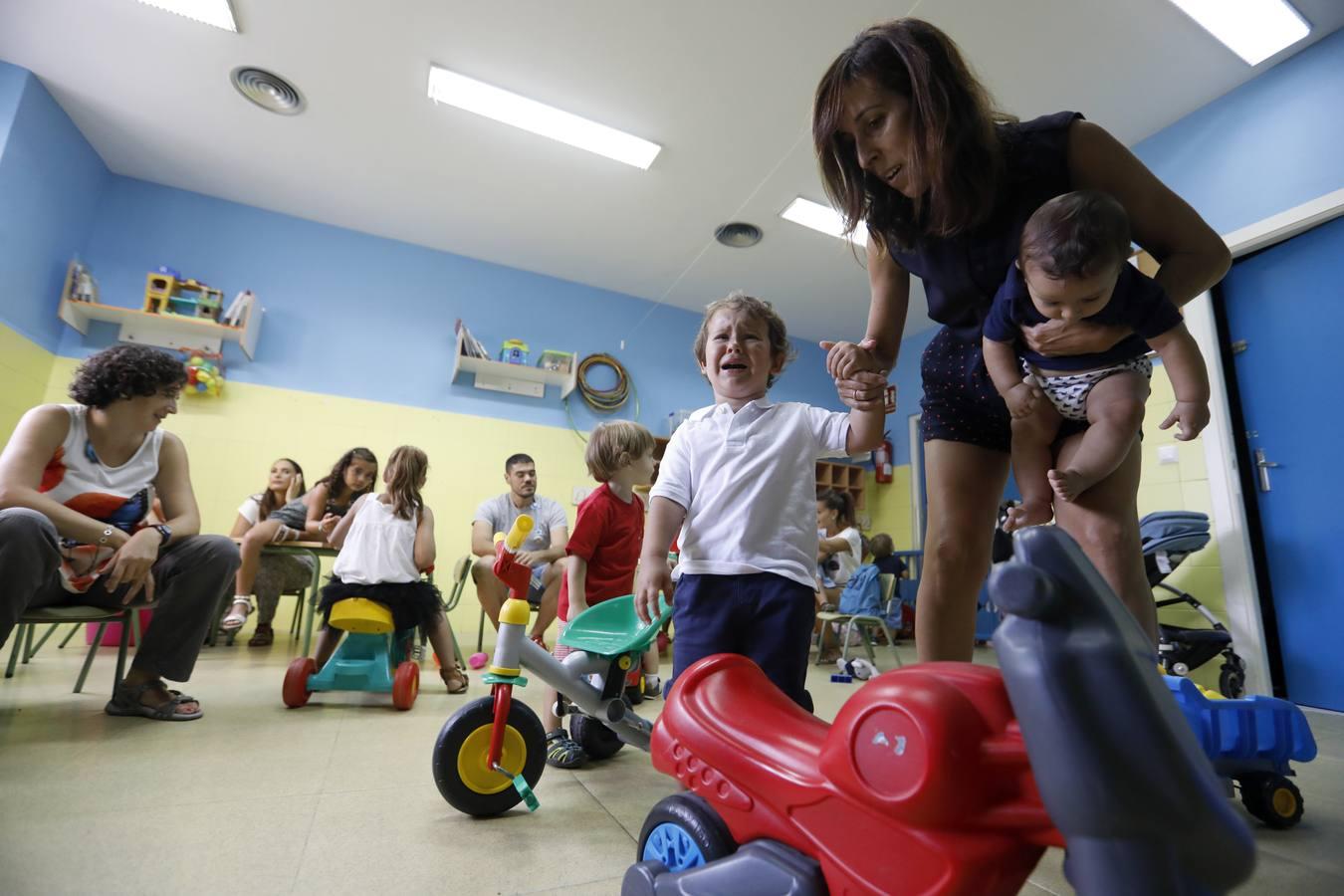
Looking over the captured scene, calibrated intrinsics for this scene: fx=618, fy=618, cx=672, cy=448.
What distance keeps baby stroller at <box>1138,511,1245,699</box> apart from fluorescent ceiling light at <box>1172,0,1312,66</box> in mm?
1972

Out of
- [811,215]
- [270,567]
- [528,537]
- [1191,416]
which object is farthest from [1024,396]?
[270,567]

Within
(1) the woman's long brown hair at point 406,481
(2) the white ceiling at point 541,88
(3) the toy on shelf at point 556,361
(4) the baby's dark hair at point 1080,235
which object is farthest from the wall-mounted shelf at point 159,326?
(4) the baby's dark hair at point 1080,235

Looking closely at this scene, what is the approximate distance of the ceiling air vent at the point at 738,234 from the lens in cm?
402

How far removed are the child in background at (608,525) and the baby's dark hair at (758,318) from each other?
21.8 inches

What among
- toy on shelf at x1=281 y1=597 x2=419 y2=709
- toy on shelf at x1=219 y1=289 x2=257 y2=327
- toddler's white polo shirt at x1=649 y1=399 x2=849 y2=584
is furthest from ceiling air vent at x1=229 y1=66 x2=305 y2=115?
toddler's white polo shirt at x1=649 y1=399 x2=849 y2=584

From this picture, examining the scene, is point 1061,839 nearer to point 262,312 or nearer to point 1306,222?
point 1306,222

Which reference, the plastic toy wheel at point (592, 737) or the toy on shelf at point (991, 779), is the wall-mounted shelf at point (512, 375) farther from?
the toy on shelf at point (991, 779)

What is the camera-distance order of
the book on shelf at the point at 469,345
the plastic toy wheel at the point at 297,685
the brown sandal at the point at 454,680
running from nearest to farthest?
the plastic toy wheel at the point at 297,685 < the brown sandal at the point at 454,680 < the book on shelf at the point at 469,345

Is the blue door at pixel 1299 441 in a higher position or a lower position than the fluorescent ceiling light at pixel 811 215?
lower

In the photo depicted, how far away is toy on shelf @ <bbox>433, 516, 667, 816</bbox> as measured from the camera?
1.04m

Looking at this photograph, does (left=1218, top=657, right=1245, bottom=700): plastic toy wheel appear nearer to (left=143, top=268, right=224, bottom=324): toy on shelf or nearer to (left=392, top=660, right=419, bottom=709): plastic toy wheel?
(left=392, top=660, right=419, bottom=709): plastic toy wheel

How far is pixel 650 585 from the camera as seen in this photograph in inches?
37.7

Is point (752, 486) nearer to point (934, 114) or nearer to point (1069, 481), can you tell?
point (1069, 481)

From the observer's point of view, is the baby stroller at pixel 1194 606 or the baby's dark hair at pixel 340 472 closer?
the baby stroller at pixel 1194 606
